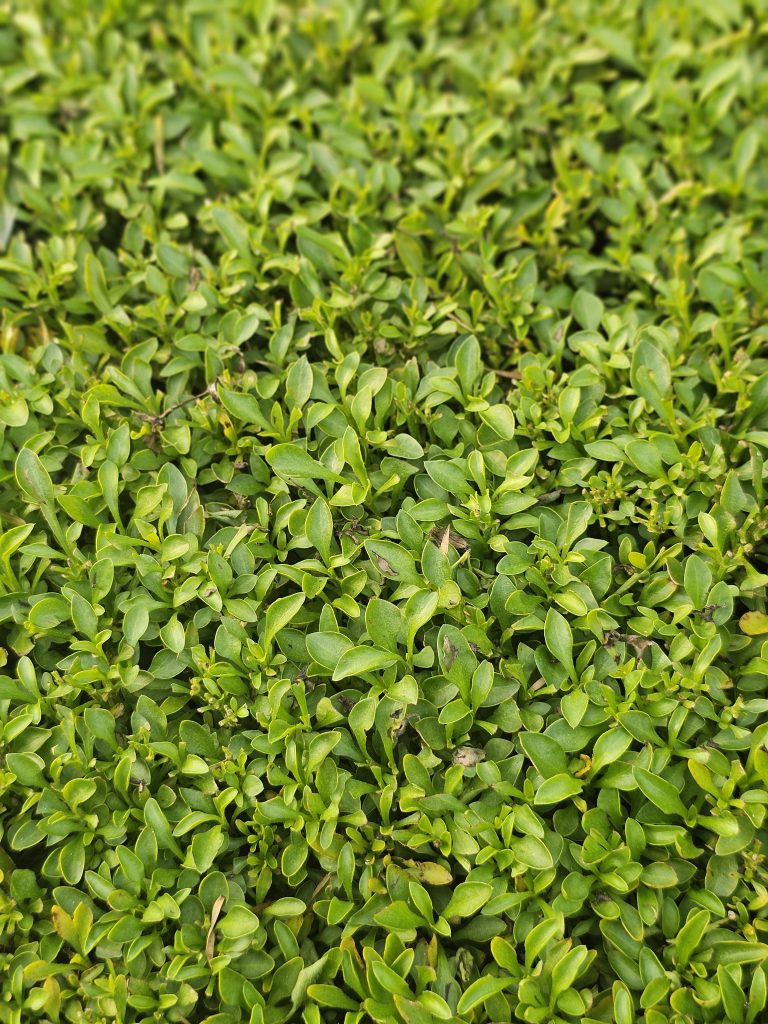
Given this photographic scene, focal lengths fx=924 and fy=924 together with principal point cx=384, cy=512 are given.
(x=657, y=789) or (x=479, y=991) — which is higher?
(x=657, y=789)

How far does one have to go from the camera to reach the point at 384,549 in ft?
8.15

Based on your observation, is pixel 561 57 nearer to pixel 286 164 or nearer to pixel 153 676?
pixel 286 164

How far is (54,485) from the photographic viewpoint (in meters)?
2.76

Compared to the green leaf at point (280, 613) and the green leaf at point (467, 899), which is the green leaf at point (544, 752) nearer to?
the green leaf at point (467, 899)

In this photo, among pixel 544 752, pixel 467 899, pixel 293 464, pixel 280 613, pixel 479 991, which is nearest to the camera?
pixel 479 991

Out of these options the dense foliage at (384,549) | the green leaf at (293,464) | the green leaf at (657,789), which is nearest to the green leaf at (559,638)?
the dense foliage at (384,549)

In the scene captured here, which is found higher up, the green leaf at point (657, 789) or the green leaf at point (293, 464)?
the green leaf at point (293, 464)

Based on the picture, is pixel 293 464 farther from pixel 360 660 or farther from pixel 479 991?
pixel 479 991

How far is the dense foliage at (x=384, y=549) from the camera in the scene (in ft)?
7.29

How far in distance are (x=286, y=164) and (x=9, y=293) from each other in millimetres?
1056

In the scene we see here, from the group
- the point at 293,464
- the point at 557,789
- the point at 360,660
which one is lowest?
the point at 557,789

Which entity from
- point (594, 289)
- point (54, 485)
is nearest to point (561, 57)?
point (594, 289)

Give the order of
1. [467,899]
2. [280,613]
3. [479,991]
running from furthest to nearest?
[280,613], [467,899], [479,991]

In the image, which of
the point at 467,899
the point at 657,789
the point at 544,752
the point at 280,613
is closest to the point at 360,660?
the point at 280,613
